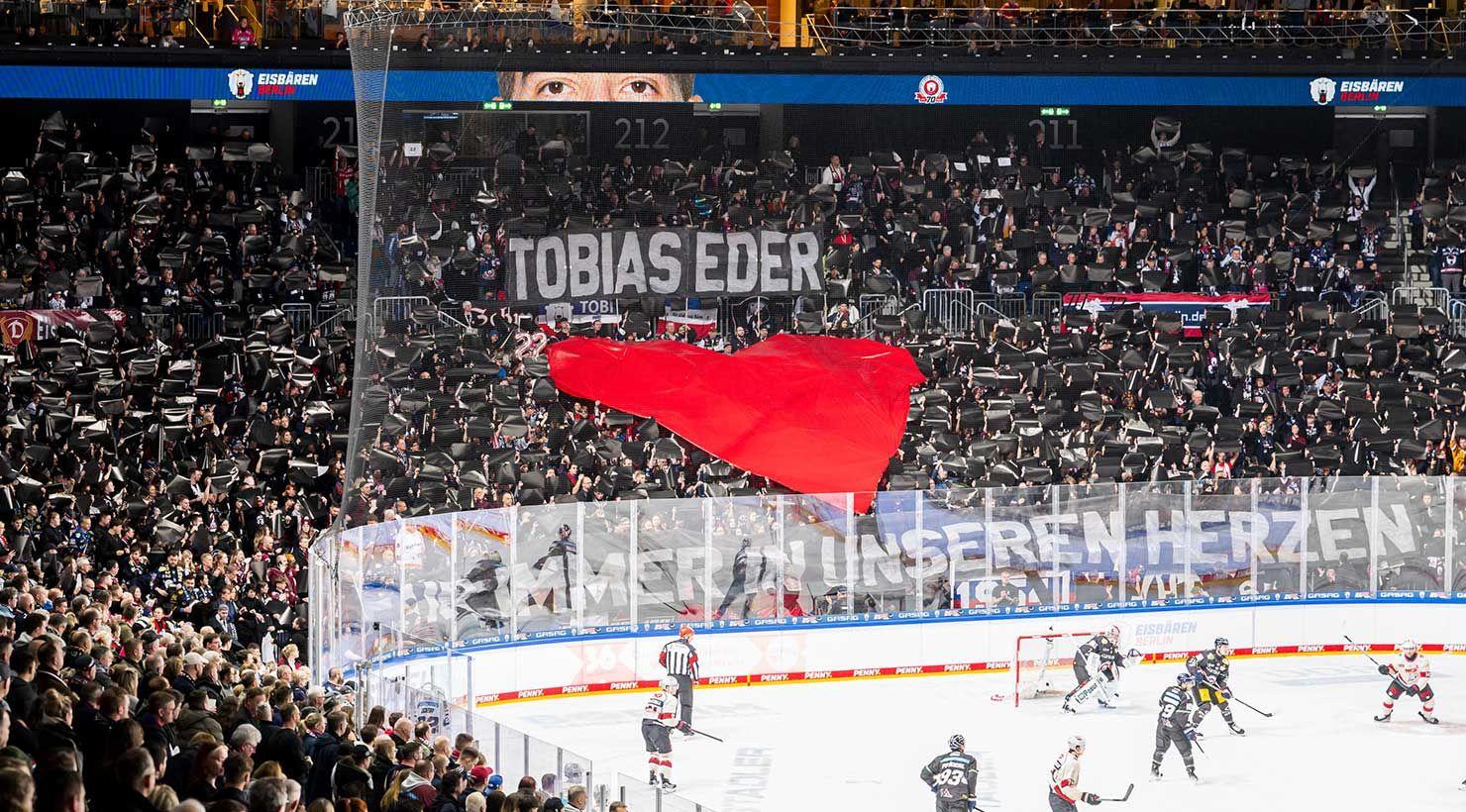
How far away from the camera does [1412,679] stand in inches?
638

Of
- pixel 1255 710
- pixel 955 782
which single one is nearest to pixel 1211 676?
pixel 1255 710

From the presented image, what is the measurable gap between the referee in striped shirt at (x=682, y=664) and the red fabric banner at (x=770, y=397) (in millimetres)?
4675

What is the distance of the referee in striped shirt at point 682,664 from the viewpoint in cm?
1520

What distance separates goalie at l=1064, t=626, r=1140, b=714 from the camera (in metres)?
16.4

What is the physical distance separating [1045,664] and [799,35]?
35.6 ft

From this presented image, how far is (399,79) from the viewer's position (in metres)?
17.7

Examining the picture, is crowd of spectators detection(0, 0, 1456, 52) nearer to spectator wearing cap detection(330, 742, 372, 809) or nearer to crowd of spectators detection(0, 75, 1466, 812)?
crowd of spectators detection(0, 75, 1466, 812)

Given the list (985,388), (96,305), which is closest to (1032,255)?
(985,388)

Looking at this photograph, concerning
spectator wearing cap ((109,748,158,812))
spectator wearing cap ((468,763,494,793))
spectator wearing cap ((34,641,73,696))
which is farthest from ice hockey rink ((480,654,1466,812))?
spectator wearing cap ((109,748,158,812))

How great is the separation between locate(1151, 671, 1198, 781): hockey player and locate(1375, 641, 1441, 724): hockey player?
2569 mm

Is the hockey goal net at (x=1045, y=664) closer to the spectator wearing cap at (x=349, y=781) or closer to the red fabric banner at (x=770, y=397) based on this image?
the red fabric banner at (x=770, y=397)

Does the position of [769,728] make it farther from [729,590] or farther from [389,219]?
[389,219]

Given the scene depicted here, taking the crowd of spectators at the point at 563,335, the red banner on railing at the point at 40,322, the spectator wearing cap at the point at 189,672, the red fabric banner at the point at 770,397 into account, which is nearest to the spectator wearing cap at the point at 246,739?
the spectator wearing cap at the point at 189,672

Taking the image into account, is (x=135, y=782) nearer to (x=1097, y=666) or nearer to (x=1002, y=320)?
(x=1097, y=666)
